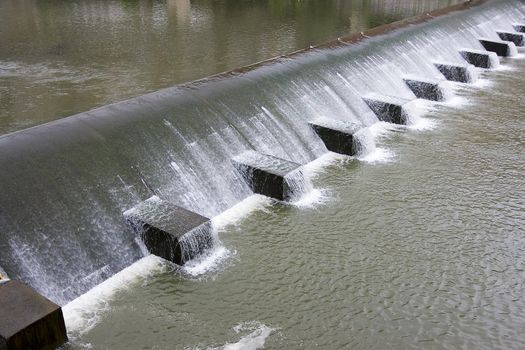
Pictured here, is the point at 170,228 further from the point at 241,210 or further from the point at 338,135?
the point at 338,135

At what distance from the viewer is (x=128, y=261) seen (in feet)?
18.8

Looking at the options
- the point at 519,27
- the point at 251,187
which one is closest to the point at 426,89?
the point at 251,187

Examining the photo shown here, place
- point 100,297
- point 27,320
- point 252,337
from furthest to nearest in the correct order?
1. point 100,297
2. point 252,337
3. point 27,320

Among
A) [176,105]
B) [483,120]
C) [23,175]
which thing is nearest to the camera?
[23,175]

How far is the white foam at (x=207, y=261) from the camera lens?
5.63 m

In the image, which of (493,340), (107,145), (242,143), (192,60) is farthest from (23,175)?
(192,60)

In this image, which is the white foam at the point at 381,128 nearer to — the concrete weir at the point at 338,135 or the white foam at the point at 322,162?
the concrete weir at the point at 338,135

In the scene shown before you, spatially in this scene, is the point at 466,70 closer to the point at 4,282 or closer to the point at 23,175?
the point at 23,175

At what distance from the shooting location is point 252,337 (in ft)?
15.7

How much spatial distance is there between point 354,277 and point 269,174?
1.96m

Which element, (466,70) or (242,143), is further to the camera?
(466,70)

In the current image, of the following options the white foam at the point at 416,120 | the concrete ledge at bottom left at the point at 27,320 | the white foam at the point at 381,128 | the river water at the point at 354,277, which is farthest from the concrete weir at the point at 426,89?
the concrete ledge at bottom left at the point at 27,320

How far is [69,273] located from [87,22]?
43.4 ft

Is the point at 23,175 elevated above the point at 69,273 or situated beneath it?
elevated above
